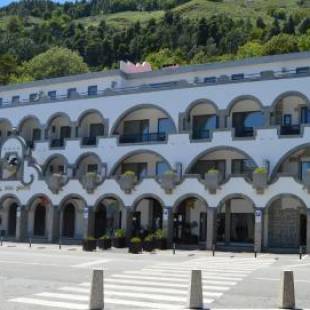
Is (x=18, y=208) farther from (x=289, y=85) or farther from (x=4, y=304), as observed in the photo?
(x=4, y=304)

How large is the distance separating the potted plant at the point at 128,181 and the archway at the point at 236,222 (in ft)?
21.2

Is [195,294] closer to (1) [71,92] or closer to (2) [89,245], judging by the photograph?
(2) [89,245]

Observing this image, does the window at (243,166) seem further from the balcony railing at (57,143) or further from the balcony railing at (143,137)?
the balcony railing at (57,143)

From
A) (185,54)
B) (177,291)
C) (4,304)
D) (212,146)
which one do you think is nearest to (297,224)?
(212,146)

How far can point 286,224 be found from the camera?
40.9 m

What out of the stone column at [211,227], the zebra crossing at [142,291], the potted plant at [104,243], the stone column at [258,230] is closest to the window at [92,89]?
the potted plant at [104,243]

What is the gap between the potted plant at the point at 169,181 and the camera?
41562mm

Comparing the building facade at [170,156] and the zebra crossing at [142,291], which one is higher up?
the building facade at [170,156]

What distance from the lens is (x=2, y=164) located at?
52.2 metres

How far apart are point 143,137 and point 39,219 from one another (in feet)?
40.3

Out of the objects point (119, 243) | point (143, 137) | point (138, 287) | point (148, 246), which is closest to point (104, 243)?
point (119, 243)

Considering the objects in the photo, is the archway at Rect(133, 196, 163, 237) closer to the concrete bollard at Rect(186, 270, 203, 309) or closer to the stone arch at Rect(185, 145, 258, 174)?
the stone arch at Rect(185, 145, 258, 174)

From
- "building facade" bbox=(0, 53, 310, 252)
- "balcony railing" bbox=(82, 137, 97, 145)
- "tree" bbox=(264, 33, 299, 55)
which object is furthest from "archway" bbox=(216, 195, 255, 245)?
"tree" bbox=(264, 33, 299, 55)

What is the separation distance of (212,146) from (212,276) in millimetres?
22544
